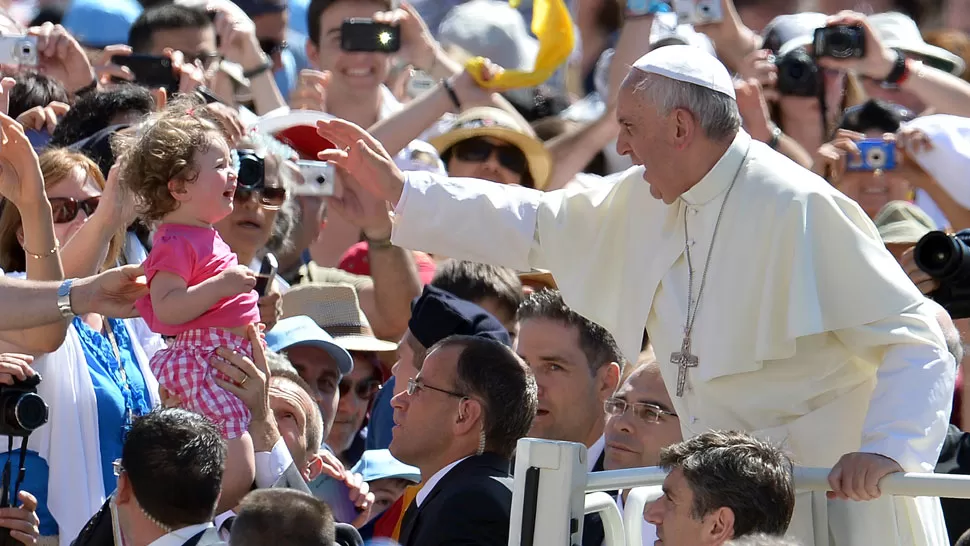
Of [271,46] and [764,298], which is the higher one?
[764,298]

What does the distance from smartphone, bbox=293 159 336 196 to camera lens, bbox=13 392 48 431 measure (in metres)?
1.94

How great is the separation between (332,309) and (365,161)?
1.78 metres

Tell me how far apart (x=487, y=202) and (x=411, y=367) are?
3.72 ft

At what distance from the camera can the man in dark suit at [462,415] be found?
5.08 m

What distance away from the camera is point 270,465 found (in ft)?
16.5

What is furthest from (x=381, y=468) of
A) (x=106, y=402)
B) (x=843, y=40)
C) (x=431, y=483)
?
(x=843, y=40)

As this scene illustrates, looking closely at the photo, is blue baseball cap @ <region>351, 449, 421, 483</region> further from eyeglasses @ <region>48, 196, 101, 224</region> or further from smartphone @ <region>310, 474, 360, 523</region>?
eyeglasses @ <region>48, 196, 101, 224</region>

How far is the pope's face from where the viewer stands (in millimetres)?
4625

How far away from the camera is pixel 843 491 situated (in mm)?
4059

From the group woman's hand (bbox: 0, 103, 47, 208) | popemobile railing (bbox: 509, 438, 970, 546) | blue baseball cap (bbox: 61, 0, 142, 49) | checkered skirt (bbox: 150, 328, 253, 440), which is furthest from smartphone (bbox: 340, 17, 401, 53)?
popemobile railing (bbox: 509, 438, 970, 546)

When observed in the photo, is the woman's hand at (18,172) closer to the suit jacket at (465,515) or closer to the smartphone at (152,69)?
the suit jacket at (465,515)

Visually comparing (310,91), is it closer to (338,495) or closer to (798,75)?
(798,75)

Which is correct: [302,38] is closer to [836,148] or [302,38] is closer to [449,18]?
[449,18]

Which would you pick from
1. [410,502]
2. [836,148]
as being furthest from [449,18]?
[410,502]
